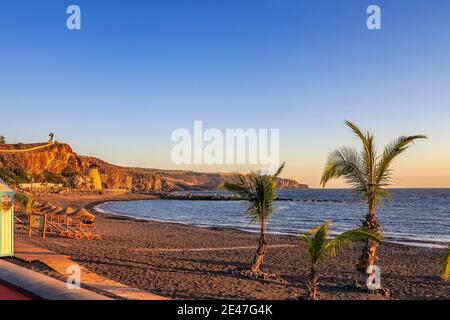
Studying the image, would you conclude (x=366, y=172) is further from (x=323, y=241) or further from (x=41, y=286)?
(x=41, y=286)

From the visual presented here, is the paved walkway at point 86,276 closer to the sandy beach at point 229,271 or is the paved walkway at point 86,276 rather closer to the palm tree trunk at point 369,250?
the sandy beach at point 229,271

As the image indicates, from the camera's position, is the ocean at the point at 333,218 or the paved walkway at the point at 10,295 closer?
the paved walkway at the point at 10,295

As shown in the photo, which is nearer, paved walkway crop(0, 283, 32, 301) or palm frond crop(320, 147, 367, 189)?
paved walkway crop(0, 283, 32, 301)

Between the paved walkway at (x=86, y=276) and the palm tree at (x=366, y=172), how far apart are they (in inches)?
194

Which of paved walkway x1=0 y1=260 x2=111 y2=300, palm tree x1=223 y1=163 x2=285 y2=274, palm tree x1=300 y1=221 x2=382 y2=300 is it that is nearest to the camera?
A: paved walkway x1=0 y1=260 x2=111 y2=300

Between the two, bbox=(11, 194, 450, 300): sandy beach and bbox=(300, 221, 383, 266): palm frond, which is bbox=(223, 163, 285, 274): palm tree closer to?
bbox=(11, 194, 450, 300): sandy beach

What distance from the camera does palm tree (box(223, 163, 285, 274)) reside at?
39.8 feet

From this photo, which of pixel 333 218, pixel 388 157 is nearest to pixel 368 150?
pixel 388 157

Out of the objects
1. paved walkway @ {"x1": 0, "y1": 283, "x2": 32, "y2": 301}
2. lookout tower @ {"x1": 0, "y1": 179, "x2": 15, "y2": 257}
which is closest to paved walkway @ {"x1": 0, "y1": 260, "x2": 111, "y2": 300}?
paved walkway @ {"x1": 0, "y1": 283, "x2": 32, "y2": 301}

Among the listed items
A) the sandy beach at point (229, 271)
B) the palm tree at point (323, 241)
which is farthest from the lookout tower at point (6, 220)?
the palm tree at point (323, 241)

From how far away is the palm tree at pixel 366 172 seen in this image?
33.4ft

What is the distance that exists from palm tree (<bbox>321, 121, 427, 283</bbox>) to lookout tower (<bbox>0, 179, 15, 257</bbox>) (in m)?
7.38
